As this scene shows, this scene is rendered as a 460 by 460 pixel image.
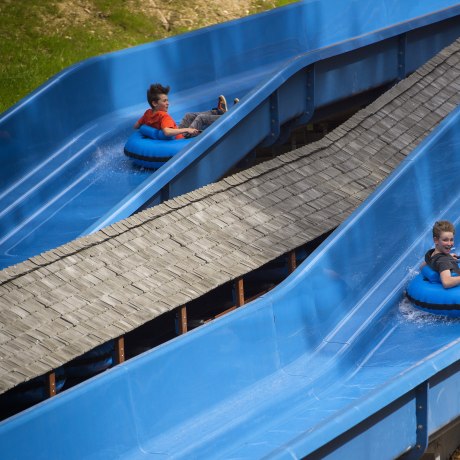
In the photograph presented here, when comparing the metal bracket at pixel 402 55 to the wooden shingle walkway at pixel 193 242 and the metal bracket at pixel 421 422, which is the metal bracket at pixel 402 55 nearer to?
the wooden shingle walkway at pixel 193 242

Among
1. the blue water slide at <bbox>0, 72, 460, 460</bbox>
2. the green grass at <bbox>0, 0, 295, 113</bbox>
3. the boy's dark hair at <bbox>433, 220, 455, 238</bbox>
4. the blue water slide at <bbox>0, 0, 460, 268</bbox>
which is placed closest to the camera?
the blue water slide at <bbox>0, 72, 460, 460</bbox>

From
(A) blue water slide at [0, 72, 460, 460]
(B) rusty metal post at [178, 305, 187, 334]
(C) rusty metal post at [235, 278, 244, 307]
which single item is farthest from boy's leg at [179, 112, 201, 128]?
(B) rusty metal post at [178, 305, 187, 334]

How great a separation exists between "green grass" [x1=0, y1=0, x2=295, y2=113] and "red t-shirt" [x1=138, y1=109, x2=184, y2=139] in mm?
3523

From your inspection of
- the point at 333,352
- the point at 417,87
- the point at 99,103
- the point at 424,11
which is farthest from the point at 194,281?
the point at 424,11

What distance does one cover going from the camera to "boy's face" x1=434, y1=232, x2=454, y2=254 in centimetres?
773

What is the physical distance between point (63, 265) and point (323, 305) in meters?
1.73

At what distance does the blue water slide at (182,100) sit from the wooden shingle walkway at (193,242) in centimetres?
83

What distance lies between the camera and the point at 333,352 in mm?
7480

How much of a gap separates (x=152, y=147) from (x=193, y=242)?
8.39 ft

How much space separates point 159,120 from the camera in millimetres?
10281

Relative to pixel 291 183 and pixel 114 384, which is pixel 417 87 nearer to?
pixel 291 183

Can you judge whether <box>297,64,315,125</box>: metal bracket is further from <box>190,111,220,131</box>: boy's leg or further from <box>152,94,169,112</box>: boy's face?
<box>152,94,169,112</box>: boy's face

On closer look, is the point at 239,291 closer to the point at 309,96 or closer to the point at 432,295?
the point at 432,295

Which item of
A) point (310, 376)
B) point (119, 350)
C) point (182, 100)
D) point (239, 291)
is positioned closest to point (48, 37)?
point (182, 100)
